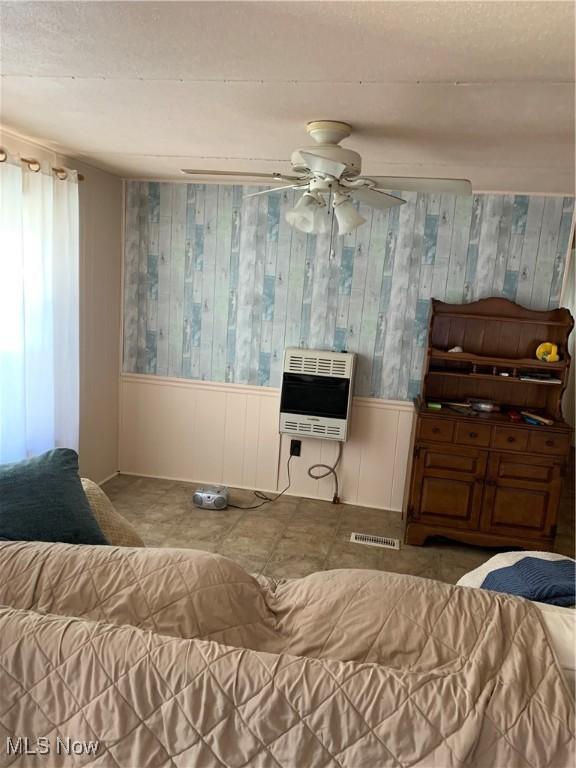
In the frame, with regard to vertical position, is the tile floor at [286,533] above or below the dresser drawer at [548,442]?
below

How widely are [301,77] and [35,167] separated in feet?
6.24

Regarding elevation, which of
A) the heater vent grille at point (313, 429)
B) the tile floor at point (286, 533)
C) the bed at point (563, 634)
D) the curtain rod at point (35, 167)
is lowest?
the tile floor at point (286, 533)

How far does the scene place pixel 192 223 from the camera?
13.8ft

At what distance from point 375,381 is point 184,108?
2.38 metres

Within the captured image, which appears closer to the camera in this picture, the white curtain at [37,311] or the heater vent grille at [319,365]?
the white curtain at [37,311]

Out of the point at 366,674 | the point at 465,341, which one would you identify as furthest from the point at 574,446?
the point at 366,674

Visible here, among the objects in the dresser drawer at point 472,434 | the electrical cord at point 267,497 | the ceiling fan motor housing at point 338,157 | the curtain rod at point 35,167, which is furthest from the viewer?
the electrical cord at point 267,497

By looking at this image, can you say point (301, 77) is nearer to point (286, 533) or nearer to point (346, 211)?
point (346, 211)

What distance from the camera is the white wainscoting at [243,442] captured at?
13.6 feet

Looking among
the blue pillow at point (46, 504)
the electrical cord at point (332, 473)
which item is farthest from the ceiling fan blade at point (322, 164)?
the electrical cord at point (332, 473)

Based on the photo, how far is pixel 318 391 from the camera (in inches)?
157

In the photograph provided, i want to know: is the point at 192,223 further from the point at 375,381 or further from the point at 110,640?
the point at 110,640

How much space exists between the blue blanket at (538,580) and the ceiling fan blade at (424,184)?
5.17ft

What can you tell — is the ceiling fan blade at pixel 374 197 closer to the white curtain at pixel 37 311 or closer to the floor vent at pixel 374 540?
the white curtain at pixel 37 311
